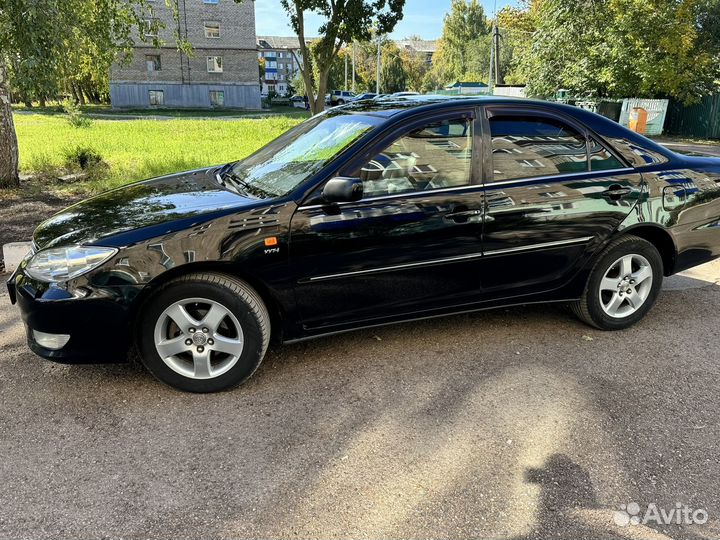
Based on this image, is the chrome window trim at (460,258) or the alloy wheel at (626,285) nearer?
the chrome window trim at (460,258)

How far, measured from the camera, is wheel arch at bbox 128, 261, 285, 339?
3.11 metres

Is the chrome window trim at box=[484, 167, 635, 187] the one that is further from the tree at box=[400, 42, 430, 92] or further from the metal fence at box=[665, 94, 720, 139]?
the tree at box=[400, 42, 430, 92]

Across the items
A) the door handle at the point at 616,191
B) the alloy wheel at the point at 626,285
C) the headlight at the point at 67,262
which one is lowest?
the alloy wheel at the point at 626,285

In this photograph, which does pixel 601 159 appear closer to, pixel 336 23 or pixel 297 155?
pixel 297 155

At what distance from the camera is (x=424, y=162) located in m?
3.60

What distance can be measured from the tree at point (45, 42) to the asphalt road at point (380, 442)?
16.8ft

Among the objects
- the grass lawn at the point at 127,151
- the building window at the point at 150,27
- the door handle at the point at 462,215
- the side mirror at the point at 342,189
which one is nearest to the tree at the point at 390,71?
the grass lawn at the point at 127,151

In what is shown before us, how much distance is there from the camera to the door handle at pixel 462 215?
11.7 ft

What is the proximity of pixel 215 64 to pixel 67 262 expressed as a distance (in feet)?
172

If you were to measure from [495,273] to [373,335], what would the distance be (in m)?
0.99

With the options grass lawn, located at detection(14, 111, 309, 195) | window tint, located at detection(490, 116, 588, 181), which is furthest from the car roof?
grass lawn, located at detection(14, 111, 309, 195)

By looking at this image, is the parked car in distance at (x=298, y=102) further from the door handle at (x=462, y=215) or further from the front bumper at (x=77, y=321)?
the front bumper at (x=77, y=321)

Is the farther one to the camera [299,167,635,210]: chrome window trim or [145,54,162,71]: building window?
[145,54,162,71]: building window

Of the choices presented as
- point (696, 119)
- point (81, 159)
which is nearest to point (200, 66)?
point (696, 119)
